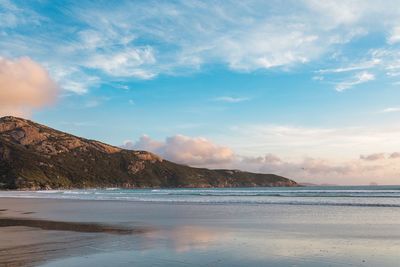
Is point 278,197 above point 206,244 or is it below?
above

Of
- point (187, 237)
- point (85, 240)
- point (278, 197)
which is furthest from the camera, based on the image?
point (278, 197)

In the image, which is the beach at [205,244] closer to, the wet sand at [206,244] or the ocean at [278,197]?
the wet sand at [206,244]

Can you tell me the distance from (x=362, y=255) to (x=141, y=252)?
7947 millimetres

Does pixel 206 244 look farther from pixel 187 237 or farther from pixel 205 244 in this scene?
pixel 187 237

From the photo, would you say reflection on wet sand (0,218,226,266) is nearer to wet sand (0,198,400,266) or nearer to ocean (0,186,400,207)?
wet sand (0,198,400,266)

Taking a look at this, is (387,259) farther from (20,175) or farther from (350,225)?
(20,175)

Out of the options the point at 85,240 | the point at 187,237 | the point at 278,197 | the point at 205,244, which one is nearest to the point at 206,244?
the point at 205,244

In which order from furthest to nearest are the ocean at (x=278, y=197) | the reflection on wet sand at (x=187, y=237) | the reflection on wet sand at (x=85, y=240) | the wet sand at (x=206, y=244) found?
the ocean at (x=278, y=197) → the reflection on wet sand at (x=187, y=237) → the reflection on wet sand at (x=85, y=240) → the wet sand at (x=206, y=244)

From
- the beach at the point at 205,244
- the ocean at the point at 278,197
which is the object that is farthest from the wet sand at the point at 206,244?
the ocean at the point at 278,197

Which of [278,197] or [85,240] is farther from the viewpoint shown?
[278,197]

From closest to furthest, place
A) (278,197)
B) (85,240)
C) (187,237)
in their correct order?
(85,240)
(187,237)
(278,197)

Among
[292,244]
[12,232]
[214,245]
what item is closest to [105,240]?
[214,245]

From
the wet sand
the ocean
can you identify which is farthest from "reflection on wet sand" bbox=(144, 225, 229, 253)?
the ocean

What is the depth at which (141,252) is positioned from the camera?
50.9 feet
